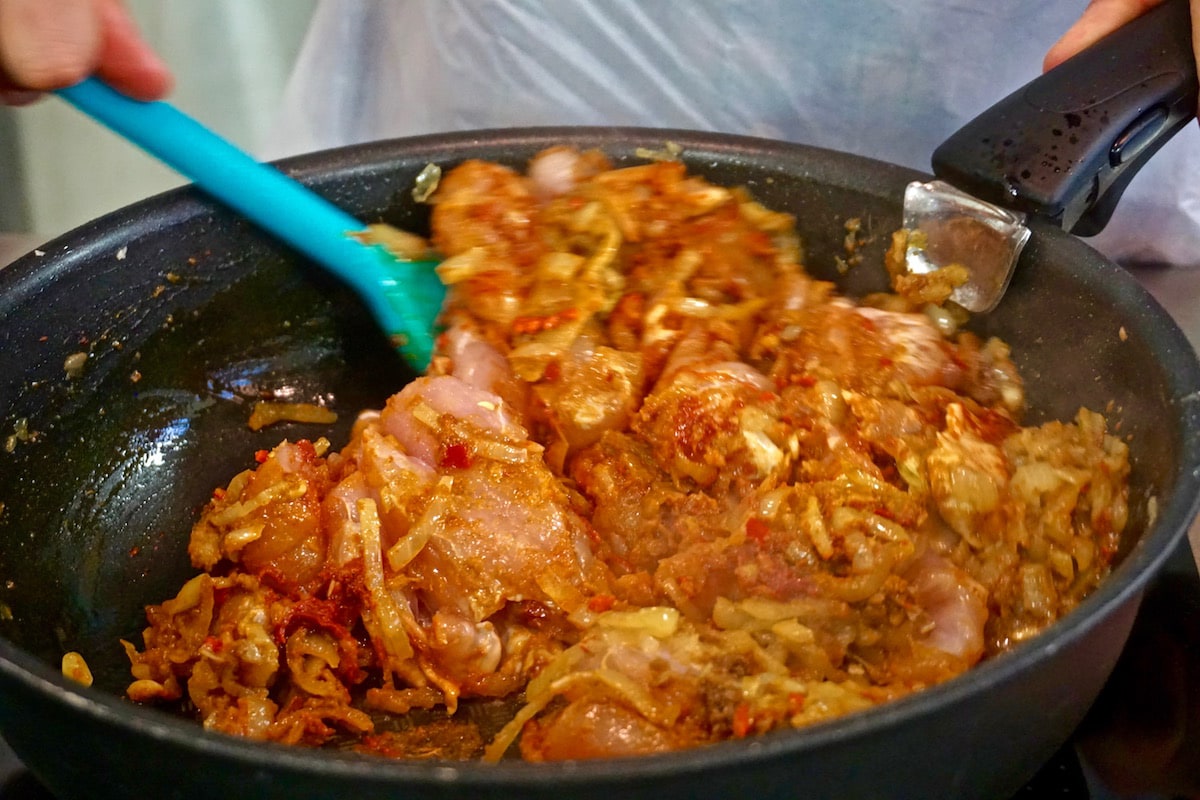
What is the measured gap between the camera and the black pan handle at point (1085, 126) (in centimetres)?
118

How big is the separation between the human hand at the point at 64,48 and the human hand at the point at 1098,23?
118 cm

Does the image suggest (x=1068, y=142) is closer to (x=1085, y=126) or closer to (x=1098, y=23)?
(x=1085, y=126)

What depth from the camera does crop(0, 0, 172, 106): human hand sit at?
3.66ft

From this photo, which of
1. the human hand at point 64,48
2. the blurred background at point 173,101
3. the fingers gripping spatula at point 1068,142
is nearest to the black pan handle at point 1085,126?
the fingers gripping spatula at point 1068,142

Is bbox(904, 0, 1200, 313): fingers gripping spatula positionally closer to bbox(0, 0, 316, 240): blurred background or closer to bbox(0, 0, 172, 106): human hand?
bbox(0, 0, 172, 106): human hand

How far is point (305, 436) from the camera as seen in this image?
4.99 feet

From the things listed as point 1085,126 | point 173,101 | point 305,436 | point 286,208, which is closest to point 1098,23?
point 1085,126

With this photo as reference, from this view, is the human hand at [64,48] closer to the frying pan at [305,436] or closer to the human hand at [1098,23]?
the frying pan at [305,436]

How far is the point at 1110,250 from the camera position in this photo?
6.31 feet

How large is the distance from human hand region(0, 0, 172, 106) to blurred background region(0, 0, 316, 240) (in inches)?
38.8

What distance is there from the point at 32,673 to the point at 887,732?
0.61 m

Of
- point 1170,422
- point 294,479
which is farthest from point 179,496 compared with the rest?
point 1170,422

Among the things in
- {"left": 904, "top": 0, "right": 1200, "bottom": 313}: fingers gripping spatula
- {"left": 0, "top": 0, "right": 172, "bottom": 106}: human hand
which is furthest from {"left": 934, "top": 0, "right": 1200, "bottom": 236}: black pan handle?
{"left": 0, "top": 0, "right": 172, "bottom": 106}: human hand

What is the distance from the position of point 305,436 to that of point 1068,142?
1101mm
